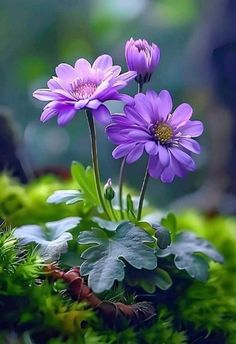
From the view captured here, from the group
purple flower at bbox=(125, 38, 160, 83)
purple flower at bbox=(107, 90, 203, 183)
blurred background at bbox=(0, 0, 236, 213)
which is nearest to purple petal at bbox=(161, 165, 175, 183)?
purple flower at bbox=(107, 90, 203, 183)

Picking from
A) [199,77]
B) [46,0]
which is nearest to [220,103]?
[199,77]

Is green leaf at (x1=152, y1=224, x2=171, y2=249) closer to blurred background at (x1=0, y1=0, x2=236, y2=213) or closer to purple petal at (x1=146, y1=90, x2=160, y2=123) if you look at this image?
purple petal at (x1=146, y1=90, x2=160, y2=123)

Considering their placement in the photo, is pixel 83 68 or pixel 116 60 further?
pixel 116 60

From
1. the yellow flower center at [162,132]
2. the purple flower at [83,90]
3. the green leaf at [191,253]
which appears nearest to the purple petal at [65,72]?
the purple flower at [83,90]

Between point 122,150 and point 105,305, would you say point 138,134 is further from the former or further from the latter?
point 105,305

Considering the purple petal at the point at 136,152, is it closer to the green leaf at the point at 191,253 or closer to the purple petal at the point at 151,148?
the purple petal at the point at 151,148

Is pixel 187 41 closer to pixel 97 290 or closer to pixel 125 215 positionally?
pixel 125 215

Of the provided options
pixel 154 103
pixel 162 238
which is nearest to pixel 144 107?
pixel 154 103
